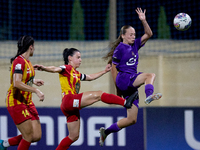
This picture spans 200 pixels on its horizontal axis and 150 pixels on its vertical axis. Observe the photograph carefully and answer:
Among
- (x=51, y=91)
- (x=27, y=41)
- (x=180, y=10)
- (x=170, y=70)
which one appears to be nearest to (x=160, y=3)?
(x=180, y=10)

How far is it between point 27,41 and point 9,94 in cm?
75

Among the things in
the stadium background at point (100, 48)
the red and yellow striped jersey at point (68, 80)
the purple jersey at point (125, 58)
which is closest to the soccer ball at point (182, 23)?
the purple jersey at point (125, 58)

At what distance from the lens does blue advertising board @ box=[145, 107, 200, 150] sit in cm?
568

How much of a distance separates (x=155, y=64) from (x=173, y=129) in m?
3.55

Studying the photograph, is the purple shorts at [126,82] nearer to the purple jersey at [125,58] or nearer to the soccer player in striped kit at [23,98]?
the purple jersey at [125,58]

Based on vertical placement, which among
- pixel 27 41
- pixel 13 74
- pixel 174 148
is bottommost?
pixel 174 148

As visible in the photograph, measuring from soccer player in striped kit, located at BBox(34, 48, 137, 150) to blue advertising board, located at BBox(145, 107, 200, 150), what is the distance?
1.57 metres

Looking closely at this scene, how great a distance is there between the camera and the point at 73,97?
436 cm

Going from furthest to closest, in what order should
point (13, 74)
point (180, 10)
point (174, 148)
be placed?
point (180, 10) → point (174, 148) → point (13, 74)

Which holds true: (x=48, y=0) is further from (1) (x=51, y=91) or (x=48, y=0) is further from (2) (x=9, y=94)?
(2) (x=9, y=94)

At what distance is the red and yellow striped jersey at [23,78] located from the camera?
13.0 feet

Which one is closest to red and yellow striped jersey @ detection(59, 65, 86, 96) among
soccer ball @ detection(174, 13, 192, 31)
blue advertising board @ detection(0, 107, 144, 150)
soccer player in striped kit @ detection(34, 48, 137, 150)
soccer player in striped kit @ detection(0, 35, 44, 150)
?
soccer player in striped kit @ detection(34, 48, 137, 150)

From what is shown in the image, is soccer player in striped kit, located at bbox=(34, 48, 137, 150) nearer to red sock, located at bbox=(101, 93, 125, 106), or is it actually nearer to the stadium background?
red sock, located at bbox=(101, 93, 125, 106)

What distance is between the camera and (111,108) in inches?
232
